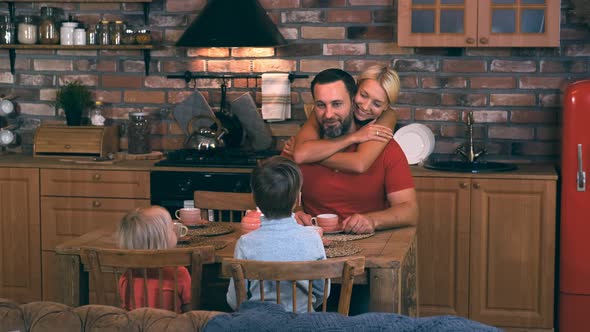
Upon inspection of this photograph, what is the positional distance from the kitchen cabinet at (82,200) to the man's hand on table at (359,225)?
1856 mm

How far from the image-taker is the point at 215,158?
16.5 ft

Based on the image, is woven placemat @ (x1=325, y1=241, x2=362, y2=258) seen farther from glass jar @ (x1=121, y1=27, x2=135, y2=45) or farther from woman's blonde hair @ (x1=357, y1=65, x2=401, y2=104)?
glass jar @ (x1=121, y1=27, x2=135, y2=45)

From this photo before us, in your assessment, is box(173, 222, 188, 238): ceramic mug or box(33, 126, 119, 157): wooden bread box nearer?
box(173, 222, 188, 238): ceramic mug

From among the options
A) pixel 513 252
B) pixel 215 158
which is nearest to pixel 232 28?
pixel 215 158

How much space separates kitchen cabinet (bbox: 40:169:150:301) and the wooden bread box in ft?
0.84

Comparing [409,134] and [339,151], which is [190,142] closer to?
[409,134]

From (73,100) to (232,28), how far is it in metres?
1.13

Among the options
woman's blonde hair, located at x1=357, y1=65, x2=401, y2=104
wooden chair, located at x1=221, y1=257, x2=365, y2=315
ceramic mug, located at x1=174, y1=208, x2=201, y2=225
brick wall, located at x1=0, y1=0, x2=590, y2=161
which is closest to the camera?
wooden chair, located at x1=221, y1=257, x2=365, y2=315

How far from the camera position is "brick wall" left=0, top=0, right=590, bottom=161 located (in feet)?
16.9

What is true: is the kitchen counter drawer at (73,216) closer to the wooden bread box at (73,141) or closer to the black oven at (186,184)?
the black oven at (186,184)

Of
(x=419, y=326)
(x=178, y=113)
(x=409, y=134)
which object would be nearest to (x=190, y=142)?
(x=178, y=113)

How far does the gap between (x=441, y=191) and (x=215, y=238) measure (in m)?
1.73

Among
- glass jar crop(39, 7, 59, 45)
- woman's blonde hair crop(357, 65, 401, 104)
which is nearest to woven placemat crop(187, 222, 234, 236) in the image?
woman's blonde hair crop(357, 65, 401, 104)

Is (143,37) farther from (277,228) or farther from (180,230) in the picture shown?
(277,228)
